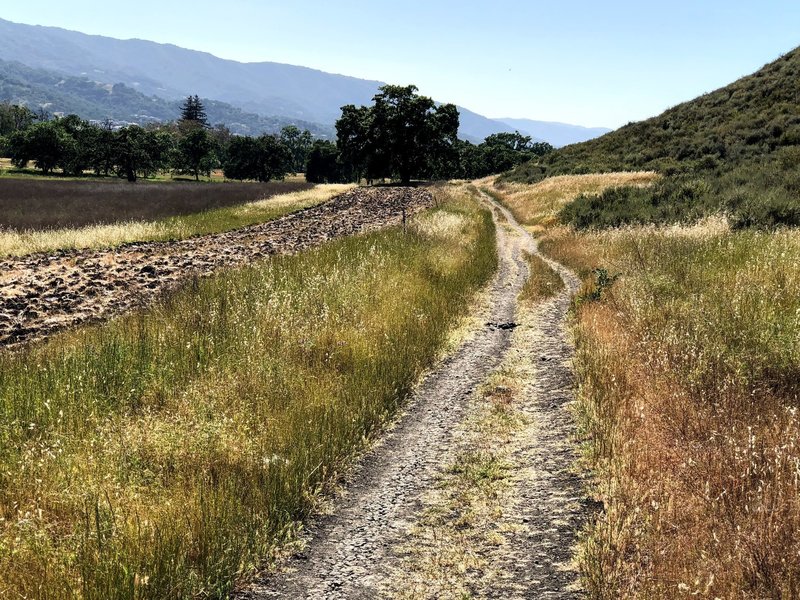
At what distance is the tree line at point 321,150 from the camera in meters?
67.9

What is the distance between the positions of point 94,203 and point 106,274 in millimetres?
25624

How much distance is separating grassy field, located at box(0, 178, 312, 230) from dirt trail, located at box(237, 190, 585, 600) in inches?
1157

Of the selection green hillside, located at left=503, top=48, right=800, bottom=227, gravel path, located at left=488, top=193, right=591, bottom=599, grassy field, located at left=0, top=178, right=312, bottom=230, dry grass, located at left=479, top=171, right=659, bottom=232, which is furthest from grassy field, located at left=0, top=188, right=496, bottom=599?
grassy field, located at left=0, top=178, right=312, bottom=230

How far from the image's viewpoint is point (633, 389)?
20.6ft

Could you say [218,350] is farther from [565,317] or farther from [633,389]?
[565,317]

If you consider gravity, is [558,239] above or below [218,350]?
above

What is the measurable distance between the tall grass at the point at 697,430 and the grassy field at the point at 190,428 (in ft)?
9.26

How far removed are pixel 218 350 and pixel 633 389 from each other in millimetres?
6036

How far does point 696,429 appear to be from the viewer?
4.94 meters

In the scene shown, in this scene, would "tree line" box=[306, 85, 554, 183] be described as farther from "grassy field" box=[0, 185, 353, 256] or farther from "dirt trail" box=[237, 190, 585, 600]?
"dirt trail" box=[237, 190, 585, 600]

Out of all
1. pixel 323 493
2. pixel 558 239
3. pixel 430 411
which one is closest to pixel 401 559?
pixel 323 493

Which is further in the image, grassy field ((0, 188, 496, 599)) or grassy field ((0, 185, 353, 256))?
grassy field ((0, 185, 353, 256))

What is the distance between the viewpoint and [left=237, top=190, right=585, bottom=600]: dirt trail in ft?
12.3

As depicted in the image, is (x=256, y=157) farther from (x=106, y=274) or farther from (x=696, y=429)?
(x=696, y=429)
